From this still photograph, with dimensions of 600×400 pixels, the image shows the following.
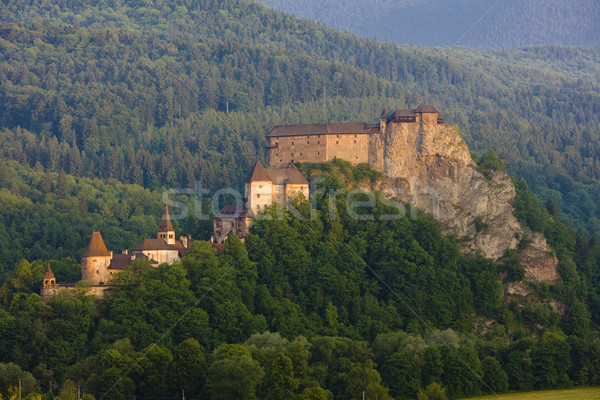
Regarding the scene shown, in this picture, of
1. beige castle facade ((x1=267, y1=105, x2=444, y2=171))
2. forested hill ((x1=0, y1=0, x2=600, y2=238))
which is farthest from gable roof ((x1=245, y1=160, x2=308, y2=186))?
forested hill ((x1=0, y1=0, x2=600, y2=238))

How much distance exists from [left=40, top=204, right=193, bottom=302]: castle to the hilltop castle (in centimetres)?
685

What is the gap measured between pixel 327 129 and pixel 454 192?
1234 centimetres

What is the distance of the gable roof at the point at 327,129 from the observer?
92.1m

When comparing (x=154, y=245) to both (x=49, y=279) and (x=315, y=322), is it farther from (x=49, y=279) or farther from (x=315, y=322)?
(x=315, y=322)

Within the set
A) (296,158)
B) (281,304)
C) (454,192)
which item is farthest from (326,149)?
(281,304)

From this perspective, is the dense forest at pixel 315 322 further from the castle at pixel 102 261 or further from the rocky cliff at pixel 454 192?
the rocky cliff at pixel 454 192

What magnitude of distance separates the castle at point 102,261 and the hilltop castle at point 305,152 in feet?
22.5

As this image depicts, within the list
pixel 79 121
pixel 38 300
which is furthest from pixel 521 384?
pixel 79 121

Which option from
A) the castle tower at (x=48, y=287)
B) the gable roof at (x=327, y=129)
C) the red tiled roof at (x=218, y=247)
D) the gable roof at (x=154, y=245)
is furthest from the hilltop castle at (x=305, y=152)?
the castle tower at (x=48, y=287)

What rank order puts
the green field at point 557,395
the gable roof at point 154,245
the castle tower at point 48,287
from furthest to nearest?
the gable roof at point 154,245, the castle tower at point 48,287, the green field at point 557,395

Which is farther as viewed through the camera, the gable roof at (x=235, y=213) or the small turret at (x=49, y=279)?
the gable roof at (x=235, y=213)

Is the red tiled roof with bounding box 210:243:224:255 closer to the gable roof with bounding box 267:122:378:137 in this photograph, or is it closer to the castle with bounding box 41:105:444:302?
the castle with bounding box 41:105:444:302

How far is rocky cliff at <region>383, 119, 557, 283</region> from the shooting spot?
9106cm

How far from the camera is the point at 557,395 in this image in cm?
7231
